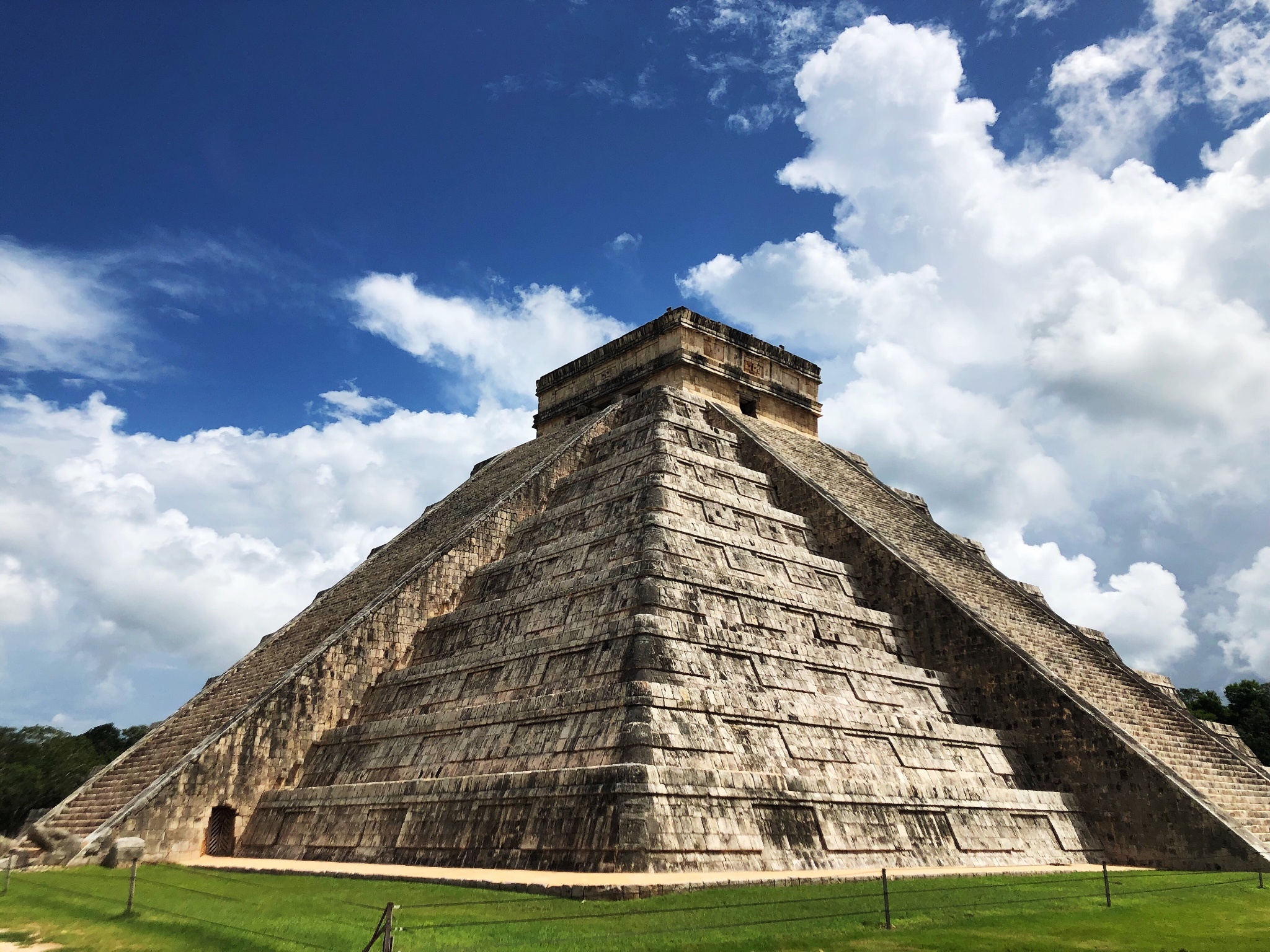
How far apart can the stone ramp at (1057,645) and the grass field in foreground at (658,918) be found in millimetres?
4024

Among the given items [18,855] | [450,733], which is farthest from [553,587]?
[18,855]

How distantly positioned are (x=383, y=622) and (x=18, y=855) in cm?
574

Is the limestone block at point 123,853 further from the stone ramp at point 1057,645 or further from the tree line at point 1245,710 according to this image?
the tree line at point 1245,710

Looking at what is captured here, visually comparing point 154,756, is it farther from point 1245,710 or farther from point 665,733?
point 1245,710

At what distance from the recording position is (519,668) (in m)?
12.4

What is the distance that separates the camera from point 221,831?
43.4 ft

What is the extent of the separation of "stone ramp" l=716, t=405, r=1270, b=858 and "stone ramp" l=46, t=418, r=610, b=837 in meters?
6.02

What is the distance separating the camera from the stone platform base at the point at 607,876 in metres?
7.92

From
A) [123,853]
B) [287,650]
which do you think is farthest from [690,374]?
[123,853]

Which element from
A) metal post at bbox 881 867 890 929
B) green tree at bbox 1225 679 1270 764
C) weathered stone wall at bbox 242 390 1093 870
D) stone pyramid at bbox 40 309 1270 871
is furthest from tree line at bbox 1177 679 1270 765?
metal post at bbox 881 867 890 929

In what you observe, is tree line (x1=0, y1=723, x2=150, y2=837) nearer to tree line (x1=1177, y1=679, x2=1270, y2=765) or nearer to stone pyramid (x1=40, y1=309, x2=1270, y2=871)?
stone pyramid (x1=40, y1=309, x2=1270, y2=871)

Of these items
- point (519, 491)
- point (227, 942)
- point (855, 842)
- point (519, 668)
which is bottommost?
point (227, 942)

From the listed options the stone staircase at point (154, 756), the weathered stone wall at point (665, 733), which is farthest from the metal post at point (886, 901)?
the stone staircase at point (154, 756)

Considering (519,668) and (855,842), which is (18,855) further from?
(855,842)
